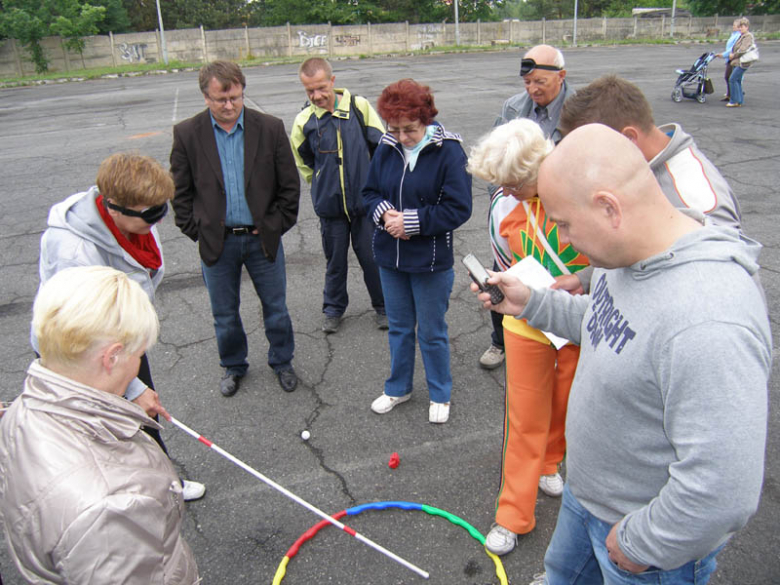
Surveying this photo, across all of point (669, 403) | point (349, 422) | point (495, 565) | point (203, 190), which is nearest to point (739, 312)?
point (669, 403)

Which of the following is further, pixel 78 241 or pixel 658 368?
pixel 78 241

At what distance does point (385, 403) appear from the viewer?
385cm

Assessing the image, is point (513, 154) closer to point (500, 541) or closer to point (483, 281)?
point (483, 281)

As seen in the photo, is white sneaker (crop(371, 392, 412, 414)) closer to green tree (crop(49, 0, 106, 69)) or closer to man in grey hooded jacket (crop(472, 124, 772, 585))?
man in grey hooded jacket (crop(472, 124, 772, 585))

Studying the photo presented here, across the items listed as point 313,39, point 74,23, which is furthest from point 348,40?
point 74,23

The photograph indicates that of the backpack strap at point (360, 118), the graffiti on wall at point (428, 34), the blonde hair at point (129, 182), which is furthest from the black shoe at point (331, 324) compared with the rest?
the graffiti on wall at point (428, 34)

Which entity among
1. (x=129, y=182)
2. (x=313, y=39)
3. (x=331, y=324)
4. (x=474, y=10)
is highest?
(x=474, y=10)

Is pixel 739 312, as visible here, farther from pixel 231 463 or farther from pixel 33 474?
pixel 231 463

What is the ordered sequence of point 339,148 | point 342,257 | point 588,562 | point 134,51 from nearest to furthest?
point 588,562, point 339,148, point 342,257, point 134,51

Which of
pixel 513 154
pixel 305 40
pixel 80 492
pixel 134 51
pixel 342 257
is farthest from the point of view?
pixel 305 40

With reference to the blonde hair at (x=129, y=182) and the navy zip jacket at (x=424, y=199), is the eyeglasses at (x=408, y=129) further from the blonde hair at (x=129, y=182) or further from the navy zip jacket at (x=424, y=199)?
the blonde hair at (x=129, y=182)

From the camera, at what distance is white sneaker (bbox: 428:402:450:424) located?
3.73 metres

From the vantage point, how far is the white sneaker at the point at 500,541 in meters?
2.77

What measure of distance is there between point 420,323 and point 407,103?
1.31 metres
